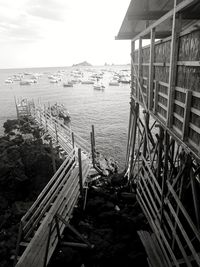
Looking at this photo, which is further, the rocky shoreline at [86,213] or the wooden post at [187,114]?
the rocky shoreline at [86,213]

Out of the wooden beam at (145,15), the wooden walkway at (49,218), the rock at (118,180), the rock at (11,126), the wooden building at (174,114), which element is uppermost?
the wooden beam at (145,15)

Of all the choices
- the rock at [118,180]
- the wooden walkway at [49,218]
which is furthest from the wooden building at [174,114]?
the wooden walkway at [49,218]

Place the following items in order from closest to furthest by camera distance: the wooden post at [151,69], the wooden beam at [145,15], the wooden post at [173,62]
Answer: the wooden post at [173,62], the wooden post at [151,69], the wooden beam at [145,15]

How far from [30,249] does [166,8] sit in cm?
1010

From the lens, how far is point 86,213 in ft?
34.3

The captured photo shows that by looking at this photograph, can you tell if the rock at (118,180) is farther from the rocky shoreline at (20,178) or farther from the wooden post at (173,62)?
the wooden post at (173,62)

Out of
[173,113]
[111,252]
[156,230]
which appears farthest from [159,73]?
[111,252]

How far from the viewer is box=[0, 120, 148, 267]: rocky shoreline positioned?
7.98 meters

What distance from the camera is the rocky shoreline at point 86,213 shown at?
7.98 metres

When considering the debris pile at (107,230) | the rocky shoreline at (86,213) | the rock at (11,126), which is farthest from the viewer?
the rock at (11,126)

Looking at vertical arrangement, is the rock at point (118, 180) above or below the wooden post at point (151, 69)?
below

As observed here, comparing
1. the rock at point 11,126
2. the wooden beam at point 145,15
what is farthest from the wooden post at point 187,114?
the rock at point 11,126

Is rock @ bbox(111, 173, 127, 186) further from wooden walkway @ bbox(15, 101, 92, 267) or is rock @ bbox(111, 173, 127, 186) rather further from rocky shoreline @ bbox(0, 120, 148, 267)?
wooden walkway @ bbox(15, 101, 92, 267)

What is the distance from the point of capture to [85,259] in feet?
26.4
